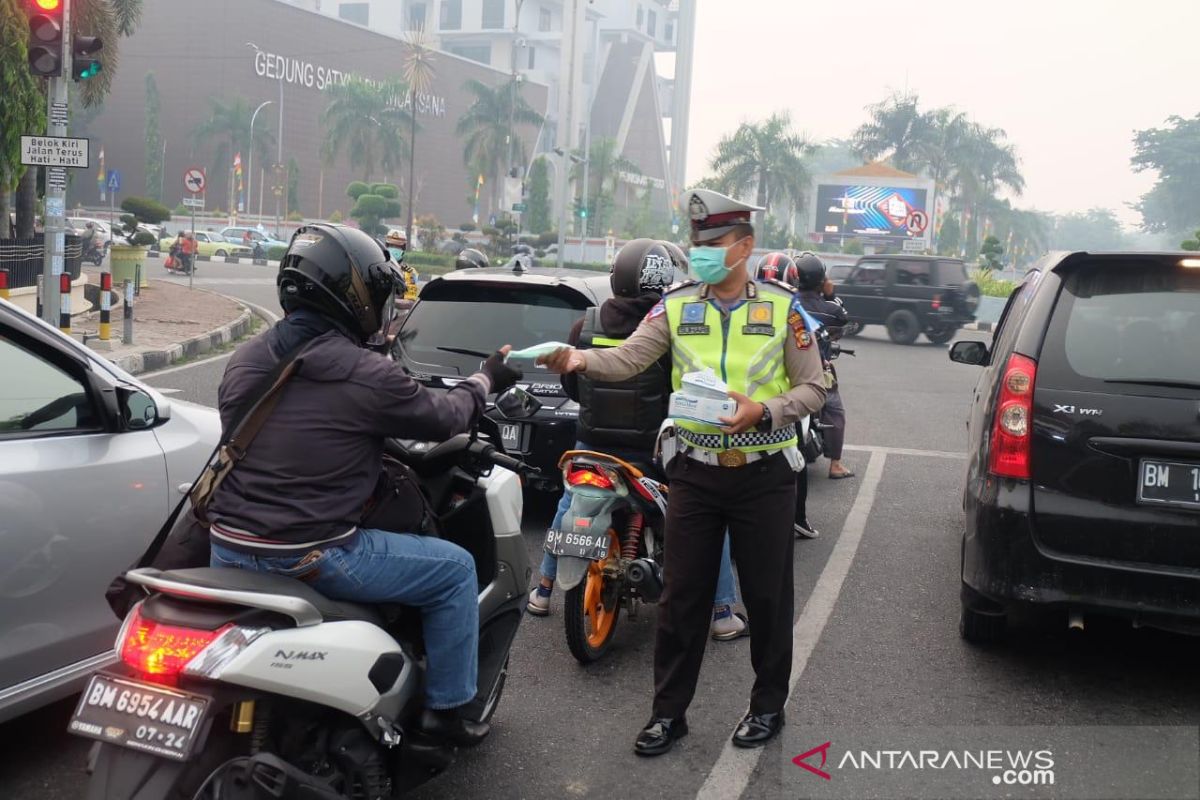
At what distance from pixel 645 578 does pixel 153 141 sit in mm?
81734

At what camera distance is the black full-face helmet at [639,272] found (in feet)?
17.9

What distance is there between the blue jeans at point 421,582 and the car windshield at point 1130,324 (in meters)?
2.52

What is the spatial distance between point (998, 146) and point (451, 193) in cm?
4046

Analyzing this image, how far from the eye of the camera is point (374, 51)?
89750mm

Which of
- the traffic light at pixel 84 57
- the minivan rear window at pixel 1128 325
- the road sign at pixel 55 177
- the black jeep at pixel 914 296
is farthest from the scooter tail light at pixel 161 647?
the black jeep at pixel 914 296

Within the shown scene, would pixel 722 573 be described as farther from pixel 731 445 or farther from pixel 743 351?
pixel 743 351

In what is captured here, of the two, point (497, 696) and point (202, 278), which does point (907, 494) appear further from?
point (202, 278)

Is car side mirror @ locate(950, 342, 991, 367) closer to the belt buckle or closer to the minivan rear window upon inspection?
the minivan rear window

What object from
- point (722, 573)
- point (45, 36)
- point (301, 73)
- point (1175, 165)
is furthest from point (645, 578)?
point (1175, 165)

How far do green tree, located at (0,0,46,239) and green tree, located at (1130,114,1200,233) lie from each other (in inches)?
3766

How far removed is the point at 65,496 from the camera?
3838 mm

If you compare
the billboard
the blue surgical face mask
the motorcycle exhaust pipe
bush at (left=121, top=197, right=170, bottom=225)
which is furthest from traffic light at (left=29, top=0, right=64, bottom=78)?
the billboard

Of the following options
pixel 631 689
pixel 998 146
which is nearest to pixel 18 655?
pixel 631 689

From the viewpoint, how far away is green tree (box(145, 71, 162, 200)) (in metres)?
79.2
